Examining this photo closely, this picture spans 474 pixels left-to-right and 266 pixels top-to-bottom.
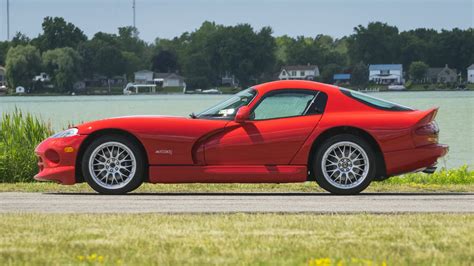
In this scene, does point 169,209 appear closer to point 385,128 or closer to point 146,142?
point 146,142

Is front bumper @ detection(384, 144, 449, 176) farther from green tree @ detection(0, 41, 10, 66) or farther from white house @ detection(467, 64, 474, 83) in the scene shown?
white house @ detection(467, 64, 474, 83)

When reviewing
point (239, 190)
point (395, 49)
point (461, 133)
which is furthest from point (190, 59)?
point (239, 190)

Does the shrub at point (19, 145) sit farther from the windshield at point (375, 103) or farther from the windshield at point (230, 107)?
the windshield at point (375, 103)

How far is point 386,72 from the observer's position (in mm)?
162125

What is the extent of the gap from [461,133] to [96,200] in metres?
41.3

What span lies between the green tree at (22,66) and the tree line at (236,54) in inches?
5.2

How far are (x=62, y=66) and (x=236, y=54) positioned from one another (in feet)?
87.0

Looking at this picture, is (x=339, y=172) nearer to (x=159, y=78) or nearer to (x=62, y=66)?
(x=62, y=66)

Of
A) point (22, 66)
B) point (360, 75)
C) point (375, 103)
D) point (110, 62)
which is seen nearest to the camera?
point (375, 103)

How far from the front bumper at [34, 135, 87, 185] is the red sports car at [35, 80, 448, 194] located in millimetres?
12

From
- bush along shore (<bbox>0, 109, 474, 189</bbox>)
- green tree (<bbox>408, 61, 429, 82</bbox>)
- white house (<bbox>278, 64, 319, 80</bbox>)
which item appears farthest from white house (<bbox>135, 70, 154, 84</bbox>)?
bush along shore (<bbox>0, 109, 474, 189</bbox>)

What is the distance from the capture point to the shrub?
1590cm

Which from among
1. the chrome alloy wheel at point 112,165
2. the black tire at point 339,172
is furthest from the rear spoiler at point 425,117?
the chrome alloy wheel at point 112,165

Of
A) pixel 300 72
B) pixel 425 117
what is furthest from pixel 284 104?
pixel 300 72
